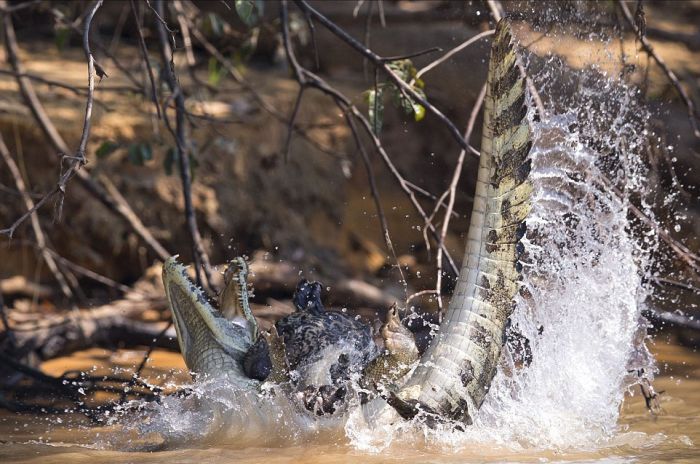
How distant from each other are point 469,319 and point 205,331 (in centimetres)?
79

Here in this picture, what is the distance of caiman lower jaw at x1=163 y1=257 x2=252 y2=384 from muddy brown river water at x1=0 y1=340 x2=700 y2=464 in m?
0.23

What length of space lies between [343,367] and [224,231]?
344 centimetres

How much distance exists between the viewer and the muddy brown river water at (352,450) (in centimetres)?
281

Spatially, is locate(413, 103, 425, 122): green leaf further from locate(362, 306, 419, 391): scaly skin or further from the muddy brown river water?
the muddy brown river water

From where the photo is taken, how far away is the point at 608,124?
4.24 m

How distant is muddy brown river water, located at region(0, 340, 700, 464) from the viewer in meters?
2.81

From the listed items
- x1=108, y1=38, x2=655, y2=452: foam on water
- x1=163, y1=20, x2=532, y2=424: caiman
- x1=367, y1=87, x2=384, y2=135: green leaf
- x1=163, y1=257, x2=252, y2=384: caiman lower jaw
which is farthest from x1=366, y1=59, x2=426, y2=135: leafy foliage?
x1=163, y1=257, x2=252, y2=384: caiman lower jaw

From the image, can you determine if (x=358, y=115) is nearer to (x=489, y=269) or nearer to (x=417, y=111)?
(x=417, y=111)

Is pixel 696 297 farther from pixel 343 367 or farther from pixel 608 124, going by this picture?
pixel 343 367

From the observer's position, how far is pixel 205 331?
2.99 m

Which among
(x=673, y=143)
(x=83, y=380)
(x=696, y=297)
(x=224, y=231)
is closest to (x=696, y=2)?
(x=673, y=143)

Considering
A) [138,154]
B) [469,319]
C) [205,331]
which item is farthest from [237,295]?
[138,154]

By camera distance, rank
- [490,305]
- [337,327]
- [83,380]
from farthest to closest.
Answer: [83,380] < [337,327] < [490,305]

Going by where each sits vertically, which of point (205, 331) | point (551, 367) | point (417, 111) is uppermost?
point (417, 111)
